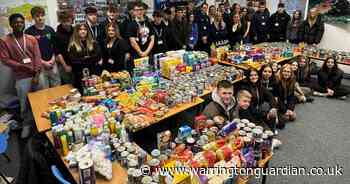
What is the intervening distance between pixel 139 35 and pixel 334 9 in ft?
15.7

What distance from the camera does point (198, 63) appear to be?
4.19 meters

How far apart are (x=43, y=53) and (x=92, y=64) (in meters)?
0.94

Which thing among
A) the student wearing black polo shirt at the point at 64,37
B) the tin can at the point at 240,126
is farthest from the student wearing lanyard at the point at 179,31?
the tin can at the point at 240,126

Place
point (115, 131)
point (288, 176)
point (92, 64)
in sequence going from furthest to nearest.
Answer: point (92, 64) → point (288, 176) → point (115, 131)

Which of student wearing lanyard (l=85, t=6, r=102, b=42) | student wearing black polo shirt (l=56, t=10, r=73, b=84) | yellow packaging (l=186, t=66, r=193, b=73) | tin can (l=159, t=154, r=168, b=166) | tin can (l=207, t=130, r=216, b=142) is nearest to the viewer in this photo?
tin can (l=159, t=154, r=168, b=166)

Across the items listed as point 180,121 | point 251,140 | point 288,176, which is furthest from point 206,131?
point 288,176

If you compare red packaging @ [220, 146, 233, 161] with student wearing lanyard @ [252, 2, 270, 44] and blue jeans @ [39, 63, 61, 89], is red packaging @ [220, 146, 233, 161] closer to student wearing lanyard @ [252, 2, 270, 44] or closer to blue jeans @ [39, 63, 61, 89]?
blue jeans @ [39, 63, 61, 89]

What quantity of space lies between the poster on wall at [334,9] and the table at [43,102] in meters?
5.96

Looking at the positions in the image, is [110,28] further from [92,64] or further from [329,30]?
[329,30]

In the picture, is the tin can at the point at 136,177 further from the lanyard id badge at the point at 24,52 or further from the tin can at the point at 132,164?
the lanyard id badge at the point at 24,52

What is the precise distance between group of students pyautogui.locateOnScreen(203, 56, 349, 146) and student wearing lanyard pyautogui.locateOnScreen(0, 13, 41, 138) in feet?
8.45

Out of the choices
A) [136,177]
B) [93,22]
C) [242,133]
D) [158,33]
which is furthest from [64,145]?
[158,33]

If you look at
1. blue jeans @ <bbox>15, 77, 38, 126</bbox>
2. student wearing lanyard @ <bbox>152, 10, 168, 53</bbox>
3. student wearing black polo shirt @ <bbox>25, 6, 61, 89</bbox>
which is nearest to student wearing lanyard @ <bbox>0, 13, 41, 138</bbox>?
blue jeans @ <bbox>15, 77, 38, 126</bbox>

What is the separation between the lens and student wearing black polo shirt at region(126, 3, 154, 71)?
4410mm
